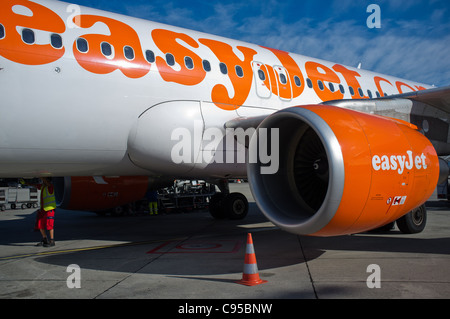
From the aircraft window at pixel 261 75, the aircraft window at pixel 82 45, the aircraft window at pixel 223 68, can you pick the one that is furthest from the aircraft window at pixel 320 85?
the aircraft window at pixel 82 45

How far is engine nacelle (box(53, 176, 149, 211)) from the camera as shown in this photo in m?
9.70

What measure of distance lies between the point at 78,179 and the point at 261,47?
550 cm

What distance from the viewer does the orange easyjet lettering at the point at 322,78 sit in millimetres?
8547

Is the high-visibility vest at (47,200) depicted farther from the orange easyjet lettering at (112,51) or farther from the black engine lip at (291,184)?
the black engine lip at (291,184)

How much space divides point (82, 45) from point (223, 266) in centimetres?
375

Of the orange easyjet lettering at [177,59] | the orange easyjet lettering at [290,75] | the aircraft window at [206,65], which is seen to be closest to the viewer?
the orange easyjet lettering at [177,59]

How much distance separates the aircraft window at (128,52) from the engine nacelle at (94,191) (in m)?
4.70

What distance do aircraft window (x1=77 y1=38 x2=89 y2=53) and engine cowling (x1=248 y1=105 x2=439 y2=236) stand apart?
9.25 ft

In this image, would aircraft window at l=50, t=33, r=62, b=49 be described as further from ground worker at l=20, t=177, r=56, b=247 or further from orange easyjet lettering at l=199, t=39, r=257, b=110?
ground worker at l=20, t=177, r=56, b=247

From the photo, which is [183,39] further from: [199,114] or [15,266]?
[15,266]

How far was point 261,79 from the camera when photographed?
7.50 m

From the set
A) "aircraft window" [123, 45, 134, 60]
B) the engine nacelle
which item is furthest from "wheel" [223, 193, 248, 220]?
"aircraft window" [123, 45, 134, 60]
